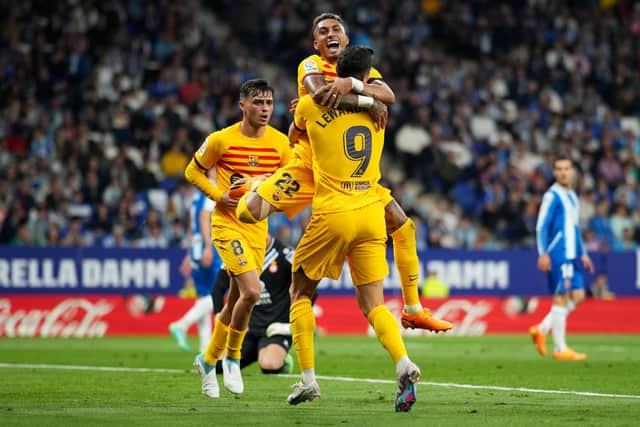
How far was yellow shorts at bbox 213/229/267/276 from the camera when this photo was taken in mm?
10469

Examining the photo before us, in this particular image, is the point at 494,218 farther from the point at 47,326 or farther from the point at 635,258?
the point at 47,326

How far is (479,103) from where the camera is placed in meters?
29.3

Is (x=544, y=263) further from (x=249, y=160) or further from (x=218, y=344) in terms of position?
(x=218, y=344)

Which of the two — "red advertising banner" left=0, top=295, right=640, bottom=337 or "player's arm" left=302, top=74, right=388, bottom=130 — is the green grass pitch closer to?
"player's arm" left=302, top=74, right=388, bottom=130

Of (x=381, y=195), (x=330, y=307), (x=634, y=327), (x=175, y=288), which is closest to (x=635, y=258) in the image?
(x=634, y=327)

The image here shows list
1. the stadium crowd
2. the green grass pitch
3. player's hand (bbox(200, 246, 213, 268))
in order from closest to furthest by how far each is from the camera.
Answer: the green grass pitch < player's hand (bbox(200, 246, 213, 268)) < the stadium crowd

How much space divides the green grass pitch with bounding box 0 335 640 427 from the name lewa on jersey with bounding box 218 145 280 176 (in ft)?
6.45

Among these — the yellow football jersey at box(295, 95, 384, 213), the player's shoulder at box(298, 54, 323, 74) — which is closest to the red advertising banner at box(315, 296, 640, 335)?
the player's shoulder at box(298, 54, 323, 74)

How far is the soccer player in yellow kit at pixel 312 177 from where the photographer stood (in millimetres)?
8812

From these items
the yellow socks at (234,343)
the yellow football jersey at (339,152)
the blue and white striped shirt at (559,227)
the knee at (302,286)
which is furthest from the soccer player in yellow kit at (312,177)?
the blue and white striped shirt at (559,227)

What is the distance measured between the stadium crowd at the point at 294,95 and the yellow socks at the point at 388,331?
14.1 meters

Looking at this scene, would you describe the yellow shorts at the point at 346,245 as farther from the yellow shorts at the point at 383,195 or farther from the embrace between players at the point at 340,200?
the yellow shorts at the point at 383,195

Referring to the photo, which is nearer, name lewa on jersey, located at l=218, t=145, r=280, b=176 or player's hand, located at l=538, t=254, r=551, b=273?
name lewa on jersey, located at l=218, t=145, r=280, b=176

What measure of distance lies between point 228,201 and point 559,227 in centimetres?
676
